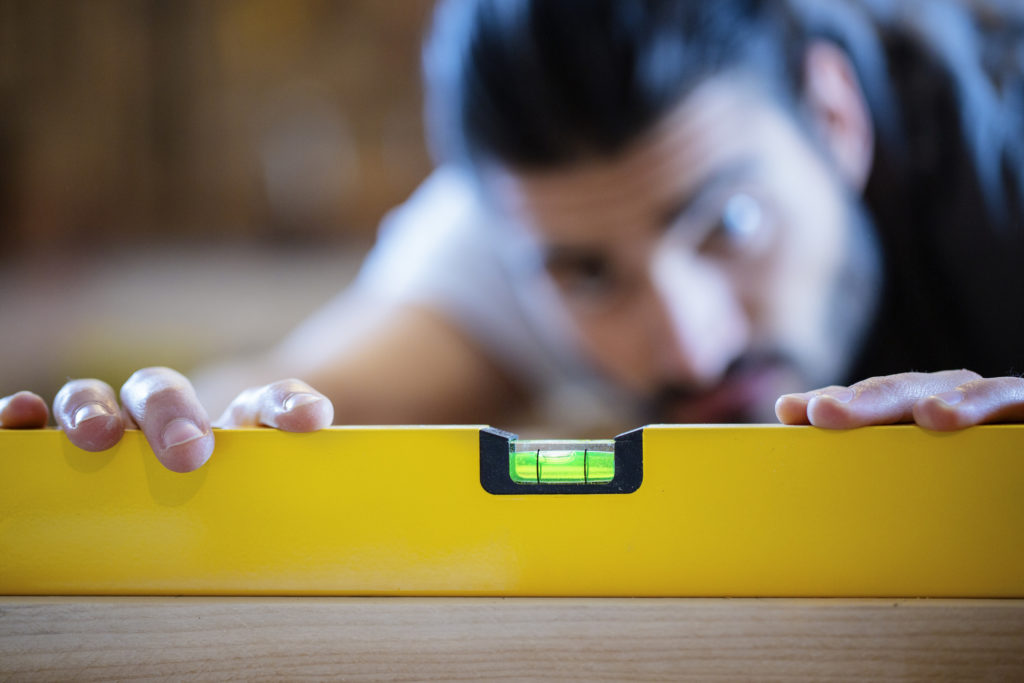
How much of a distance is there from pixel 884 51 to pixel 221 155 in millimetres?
1673

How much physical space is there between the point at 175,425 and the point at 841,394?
381mm

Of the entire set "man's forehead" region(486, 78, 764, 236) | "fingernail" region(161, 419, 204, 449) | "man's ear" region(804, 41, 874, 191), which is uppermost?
"man's ear" region(804, 41, 874, 191)

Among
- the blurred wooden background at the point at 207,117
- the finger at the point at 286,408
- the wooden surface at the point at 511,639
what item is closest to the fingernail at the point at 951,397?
the wooden surface at the point at 511,639

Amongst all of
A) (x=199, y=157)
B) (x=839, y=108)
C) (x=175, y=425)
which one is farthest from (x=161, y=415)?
(x=199, y=157)

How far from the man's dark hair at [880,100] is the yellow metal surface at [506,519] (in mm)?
880

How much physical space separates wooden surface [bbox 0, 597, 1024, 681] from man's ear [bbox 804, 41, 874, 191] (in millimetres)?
1293

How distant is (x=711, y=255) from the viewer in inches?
52.9

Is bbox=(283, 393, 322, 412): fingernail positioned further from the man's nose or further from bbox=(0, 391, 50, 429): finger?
the man's nose

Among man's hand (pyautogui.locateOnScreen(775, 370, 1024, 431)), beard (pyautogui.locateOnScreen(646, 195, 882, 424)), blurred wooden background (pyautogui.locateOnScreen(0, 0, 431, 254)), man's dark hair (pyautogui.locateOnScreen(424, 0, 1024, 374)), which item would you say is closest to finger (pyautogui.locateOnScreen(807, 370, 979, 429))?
man's hand (pyautogui.locateOnScreen(775, 370, 1024, 431))

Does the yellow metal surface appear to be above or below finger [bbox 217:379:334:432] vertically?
below

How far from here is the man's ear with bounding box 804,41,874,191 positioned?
147 cm

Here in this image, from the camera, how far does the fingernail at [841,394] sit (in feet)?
1.35

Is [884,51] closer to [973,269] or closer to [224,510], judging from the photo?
[973,269]

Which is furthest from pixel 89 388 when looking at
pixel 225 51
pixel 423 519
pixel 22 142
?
pixel 22 142
